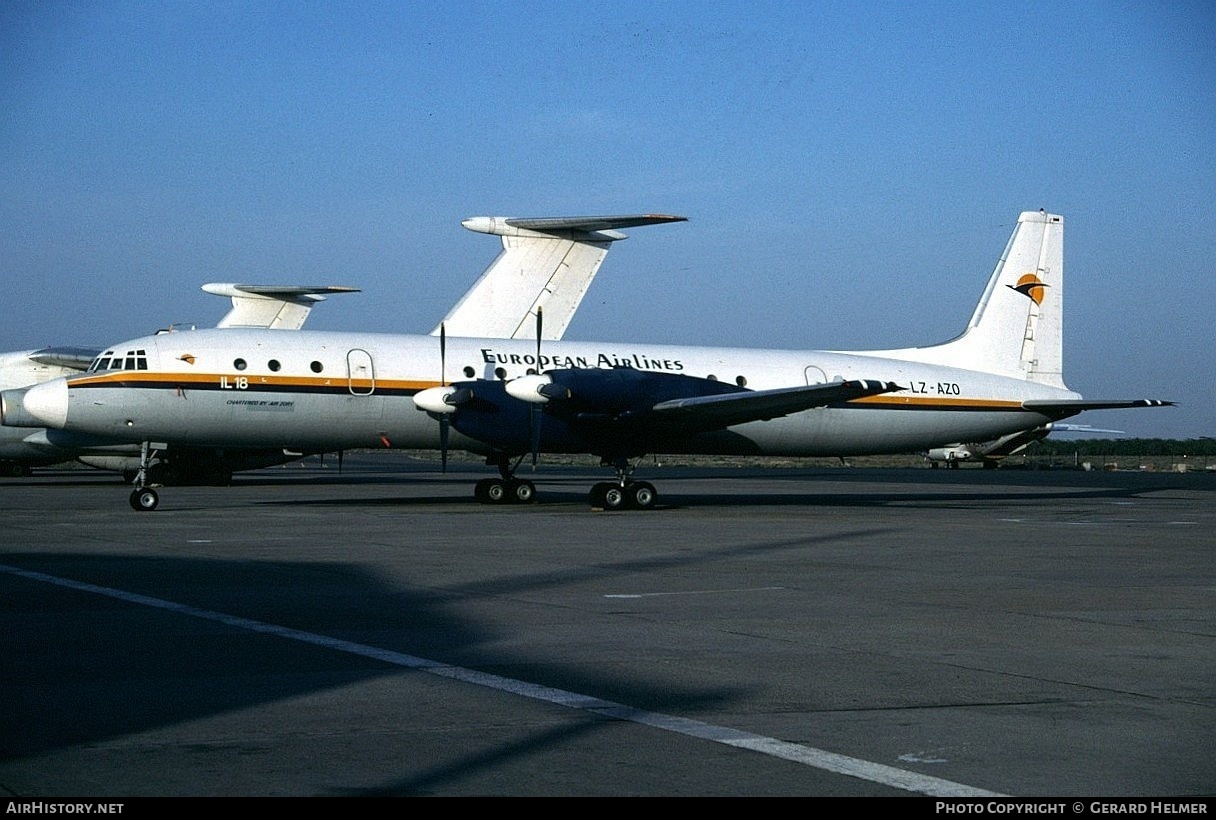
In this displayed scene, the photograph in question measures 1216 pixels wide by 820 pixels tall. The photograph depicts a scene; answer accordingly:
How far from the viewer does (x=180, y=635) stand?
991 cm

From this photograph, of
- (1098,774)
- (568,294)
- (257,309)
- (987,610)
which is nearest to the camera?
(1098,774)

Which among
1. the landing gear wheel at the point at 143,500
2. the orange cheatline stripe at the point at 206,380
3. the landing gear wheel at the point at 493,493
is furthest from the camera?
the landing gear wheel at the point at 493,493

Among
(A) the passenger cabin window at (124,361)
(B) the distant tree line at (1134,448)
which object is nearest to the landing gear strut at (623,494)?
(A) the passenger cabin window at (124,361)

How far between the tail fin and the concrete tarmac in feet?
48.7

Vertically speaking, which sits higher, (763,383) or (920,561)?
(763,383)

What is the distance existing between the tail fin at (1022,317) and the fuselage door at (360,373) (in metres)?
13.9

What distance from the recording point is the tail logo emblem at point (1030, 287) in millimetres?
34625

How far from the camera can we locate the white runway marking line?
18.9 ft

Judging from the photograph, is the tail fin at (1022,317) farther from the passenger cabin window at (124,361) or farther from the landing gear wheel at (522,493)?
the passenger cabin window at (124,361)

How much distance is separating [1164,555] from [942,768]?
13.0 m

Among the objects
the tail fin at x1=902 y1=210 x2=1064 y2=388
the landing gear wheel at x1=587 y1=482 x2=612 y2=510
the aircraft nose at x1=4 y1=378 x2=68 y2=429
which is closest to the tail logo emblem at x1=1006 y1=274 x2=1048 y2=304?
the tail fin at x1=902 y1=210 x2=1064 y2=388

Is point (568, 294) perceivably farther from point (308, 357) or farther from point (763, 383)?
point (308, 357)

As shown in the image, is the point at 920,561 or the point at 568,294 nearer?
the point at 920,561

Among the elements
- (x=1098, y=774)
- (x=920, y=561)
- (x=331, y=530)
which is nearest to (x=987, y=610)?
(x=920, y=561)
